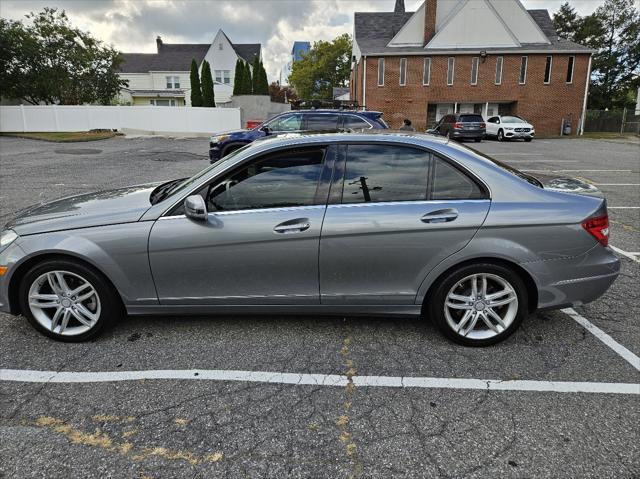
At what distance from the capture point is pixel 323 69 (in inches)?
2500

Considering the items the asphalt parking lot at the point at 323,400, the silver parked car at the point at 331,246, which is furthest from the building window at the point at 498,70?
the silver parked car at the point at 331,246

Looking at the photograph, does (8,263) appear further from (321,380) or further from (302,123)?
(302,123)

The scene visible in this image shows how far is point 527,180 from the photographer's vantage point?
11.7 ft

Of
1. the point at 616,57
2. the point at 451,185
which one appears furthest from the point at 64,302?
the point at 616,57

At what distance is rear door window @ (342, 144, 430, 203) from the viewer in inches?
131

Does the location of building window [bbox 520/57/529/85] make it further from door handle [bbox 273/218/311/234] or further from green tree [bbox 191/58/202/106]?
door handle [bbox 273/218/311/234]

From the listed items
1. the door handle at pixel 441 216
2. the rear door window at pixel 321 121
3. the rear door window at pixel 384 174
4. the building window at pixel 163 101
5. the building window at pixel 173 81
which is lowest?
the door handle at pixel 441 216

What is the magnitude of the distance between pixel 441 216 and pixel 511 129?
85.0ft

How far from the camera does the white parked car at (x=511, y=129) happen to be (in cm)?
2628

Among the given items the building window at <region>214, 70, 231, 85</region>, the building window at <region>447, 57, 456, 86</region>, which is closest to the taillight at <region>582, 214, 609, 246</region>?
the building window at <region>447, 57, 456, 86</region>

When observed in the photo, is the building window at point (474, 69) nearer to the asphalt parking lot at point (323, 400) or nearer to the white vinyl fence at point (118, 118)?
the white vinyl fence at point (118, 118)

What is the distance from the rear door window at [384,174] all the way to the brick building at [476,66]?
105 feet

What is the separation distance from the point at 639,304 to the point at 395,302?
249 centimetres

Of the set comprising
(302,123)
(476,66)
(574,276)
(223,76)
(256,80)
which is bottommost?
(574,276)
